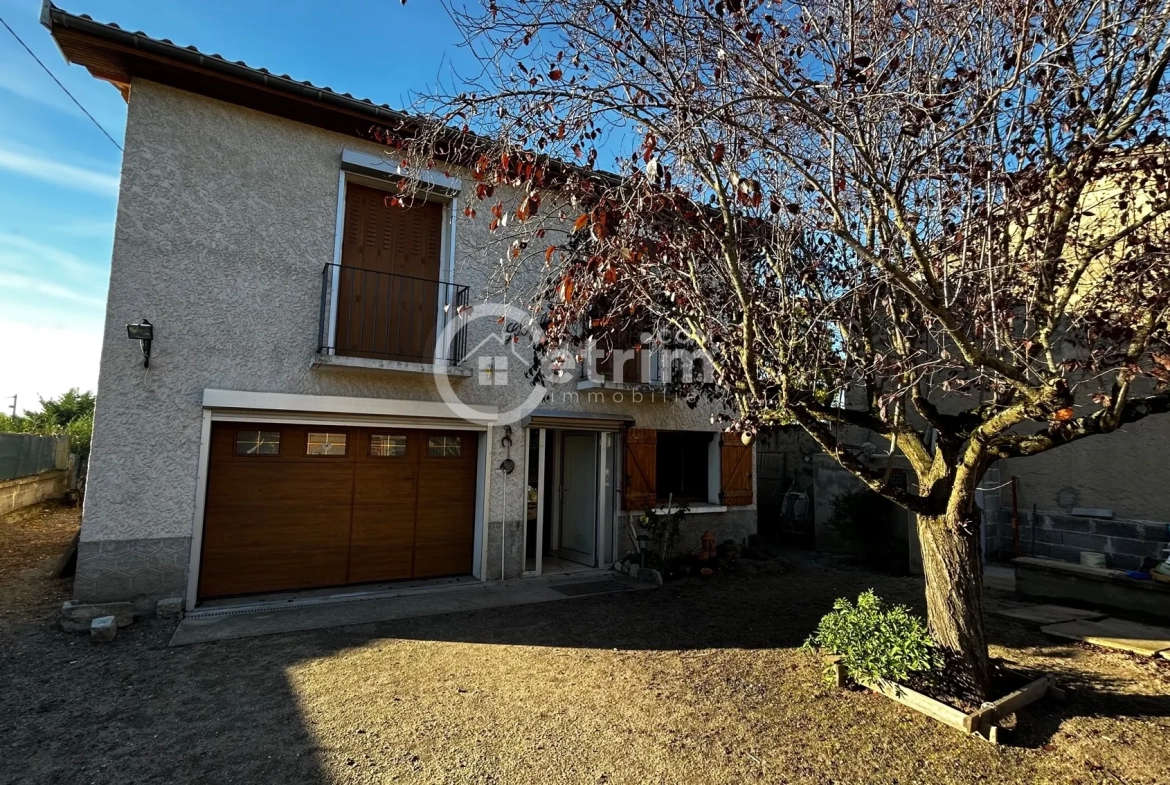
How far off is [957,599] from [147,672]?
23.5ft

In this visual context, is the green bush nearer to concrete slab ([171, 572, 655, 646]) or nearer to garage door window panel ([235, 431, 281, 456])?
concrete slab ([171, 572, 655, 646])

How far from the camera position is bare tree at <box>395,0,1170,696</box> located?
13.3ft

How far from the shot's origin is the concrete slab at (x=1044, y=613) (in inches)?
294

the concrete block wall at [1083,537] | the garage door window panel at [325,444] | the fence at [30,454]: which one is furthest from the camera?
the fence at [30,454]

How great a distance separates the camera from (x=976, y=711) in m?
4.41

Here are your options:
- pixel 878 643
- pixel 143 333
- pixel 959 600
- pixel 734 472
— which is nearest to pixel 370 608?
pixel 143 333

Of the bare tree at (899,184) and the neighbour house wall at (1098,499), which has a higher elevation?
the bare tree at (899,184)

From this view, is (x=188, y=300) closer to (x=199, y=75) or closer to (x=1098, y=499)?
(x=199, y=75)

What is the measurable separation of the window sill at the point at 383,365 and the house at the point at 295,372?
0.04 m

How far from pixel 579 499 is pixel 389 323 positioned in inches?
190

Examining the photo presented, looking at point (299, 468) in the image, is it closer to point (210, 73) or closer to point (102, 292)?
point (102, 292)

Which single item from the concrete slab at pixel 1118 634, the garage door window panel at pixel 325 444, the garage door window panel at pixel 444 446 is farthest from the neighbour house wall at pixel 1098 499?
the garage door window panel at pixel 325 444

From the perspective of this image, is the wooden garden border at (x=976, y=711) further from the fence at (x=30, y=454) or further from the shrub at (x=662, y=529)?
the fence at (x=30, y=454)
